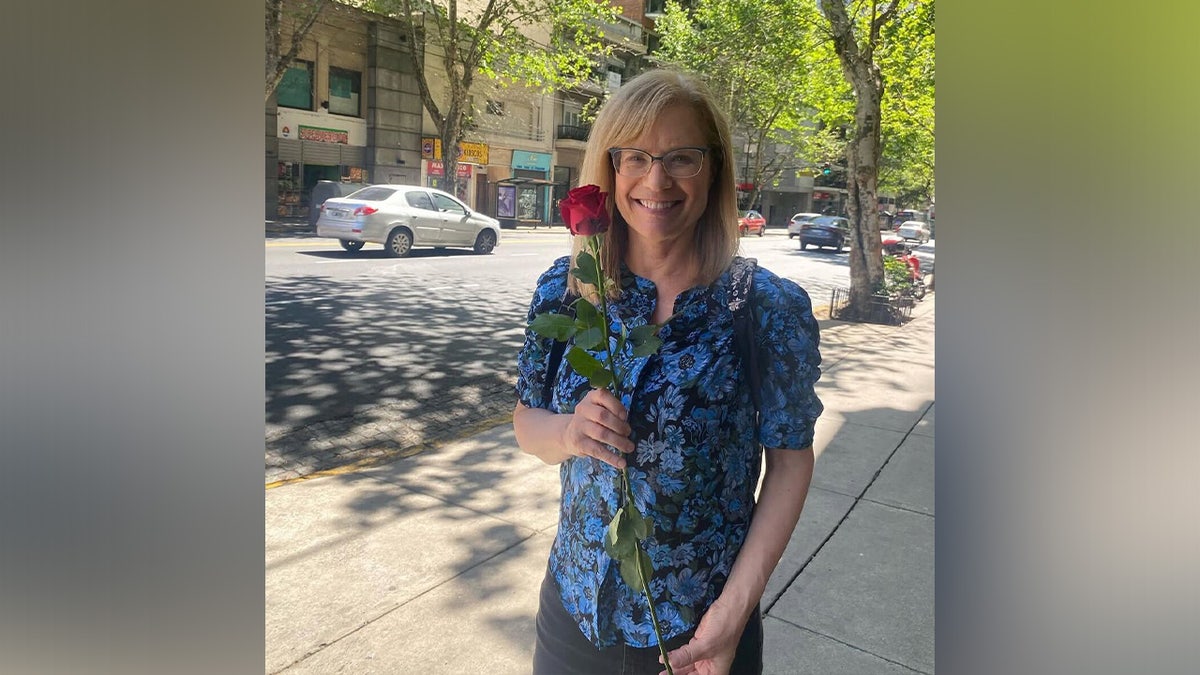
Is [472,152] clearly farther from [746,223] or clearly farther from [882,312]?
[746,223]

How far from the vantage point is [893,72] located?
11.5 metres

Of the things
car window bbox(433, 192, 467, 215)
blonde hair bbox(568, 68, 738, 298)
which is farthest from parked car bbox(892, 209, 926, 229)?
blonde hair bbox(568, 68, 738, 298)

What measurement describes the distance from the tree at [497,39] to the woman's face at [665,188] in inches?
396

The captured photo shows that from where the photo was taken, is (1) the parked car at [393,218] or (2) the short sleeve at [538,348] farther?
(1) the parked car at [393,218]

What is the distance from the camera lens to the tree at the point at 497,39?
10953mm

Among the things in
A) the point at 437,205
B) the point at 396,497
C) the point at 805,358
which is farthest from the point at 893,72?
the point at 805,358

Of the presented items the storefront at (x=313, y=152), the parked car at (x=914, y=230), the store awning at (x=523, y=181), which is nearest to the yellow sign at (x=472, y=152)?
the store awning at (x=523, y=181)

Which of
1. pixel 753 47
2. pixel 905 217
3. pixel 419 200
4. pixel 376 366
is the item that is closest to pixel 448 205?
pixel 419 200

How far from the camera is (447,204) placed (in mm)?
11203

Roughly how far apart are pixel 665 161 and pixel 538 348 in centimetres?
36

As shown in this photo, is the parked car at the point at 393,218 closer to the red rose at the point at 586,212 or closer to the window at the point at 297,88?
the window at the point at 297,88
